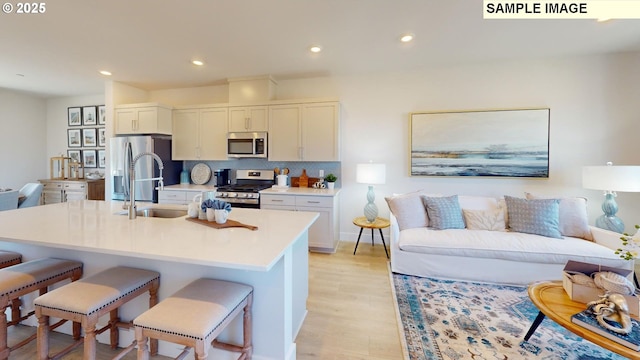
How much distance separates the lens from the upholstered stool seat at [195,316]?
111cm

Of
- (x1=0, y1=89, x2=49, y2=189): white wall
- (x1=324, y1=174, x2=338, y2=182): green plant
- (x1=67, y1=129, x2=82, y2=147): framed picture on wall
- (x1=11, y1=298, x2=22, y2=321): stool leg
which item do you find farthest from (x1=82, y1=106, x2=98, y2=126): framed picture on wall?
(x1=324, y1=174, x2=338, y2=182): green plant

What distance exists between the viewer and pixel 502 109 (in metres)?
3.48

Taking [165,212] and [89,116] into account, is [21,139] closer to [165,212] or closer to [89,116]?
[89,116]

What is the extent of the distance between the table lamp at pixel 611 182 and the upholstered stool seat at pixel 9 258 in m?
5.50

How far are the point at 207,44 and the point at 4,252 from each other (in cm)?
263

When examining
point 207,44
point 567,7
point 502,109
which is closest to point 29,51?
point 207,44

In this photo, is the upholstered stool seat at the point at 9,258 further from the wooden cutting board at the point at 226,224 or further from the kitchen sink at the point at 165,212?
the wooden cutting board at the point at 226,224

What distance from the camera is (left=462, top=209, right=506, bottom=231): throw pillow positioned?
3001mm

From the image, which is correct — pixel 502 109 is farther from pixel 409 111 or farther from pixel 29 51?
pixel 29 51

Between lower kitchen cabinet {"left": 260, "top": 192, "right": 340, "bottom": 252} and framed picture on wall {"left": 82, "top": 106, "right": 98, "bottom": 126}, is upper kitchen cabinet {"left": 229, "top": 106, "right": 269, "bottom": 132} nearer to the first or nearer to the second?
lower kitchen cabinet {"left": 260, "top": 192, "right": 340, "bottom": 252}

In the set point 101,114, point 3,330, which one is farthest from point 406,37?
point 101,114

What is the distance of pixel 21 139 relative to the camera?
5.17 m

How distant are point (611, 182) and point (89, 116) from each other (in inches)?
337

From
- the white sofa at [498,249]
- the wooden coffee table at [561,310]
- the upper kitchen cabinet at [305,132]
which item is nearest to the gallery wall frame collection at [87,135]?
the upper kitchen cabinet at [305,132]
